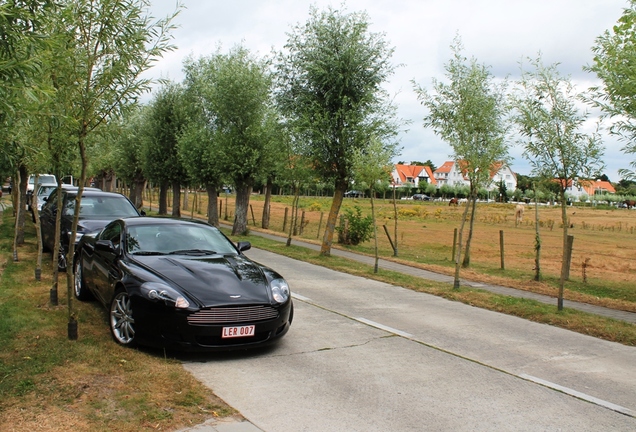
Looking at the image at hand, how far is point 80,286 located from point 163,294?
3.80 m

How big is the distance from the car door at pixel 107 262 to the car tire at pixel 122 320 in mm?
353

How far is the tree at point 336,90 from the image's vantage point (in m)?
17.5

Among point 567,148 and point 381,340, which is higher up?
point 567,148

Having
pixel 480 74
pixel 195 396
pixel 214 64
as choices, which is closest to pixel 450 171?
pixel 214 64

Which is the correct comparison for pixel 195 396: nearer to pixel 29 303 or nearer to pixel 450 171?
pixel 29 303

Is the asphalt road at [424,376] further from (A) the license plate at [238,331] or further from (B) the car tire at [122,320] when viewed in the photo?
(B) the car tire at [122,320]

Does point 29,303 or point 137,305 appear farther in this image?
point 29,303

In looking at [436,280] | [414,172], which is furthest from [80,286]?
[414,172]

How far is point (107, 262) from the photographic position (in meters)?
7.56

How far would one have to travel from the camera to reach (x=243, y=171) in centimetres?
2377

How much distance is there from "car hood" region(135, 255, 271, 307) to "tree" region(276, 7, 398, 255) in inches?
416

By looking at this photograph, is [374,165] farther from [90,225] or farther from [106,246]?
[106,246]

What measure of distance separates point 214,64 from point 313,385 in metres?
24.7

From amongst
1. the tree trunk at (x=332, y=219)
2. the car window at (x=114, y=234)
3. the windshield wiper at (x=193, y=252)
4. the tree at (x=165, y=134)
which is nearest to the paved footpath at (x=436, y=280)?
the tree trunk at (x=332, y=219)
